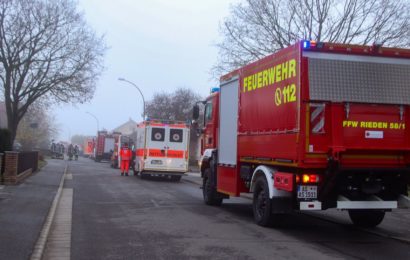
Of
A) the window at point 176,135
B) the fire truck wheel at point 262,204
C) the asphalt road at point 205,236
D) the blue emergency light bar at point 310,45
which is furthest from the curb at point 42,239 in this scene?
the window at point 176,135

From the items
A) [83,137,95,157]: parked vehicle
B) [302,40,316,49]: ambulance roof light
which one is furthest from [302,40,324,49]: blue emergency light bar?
[83,137,95,157]: parked vehicle

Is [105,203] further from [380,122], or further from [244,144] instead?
[380,122]

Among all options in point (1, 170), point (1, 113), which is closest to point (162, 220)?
point (1, 170)

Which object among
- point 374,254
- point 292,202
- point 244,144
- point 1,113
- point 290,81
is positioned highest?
point 1,113

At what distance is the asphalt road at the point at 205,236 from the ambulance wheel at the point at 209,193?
40 cm

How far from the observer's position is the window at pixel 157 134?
25219 millimetres

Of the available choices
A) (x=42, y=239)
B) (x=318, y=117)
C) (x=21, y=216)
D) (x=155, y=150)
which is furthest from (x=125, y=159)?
(x=318, y=117)

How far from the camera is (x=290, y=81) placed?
9.52 m

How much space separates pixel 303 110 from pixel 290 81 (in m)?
0.69

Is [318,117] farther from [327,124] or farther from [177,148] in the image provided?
[177,148]

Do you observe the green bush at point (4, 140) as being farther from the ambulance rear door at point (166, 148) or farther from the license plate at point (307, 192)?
the license plate at point (307, 192)

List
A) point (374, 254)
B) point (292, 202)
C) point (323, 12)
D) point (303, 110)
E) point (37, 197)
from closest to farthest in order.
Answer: point (374, 254) → point (303, 110) → point (292, 202) → point (37, 197) → point (323, 12)

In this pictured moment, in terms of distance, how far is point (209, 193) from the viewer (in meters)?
14.5

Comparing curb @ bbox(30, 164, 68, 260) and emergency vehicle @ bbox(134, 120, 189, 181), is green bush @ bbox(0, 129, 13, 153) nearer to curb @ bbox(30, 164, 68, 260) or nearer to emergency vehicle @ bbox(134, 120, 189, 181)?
emergency vehicle @ bbox(134, 120, 189, 181)
